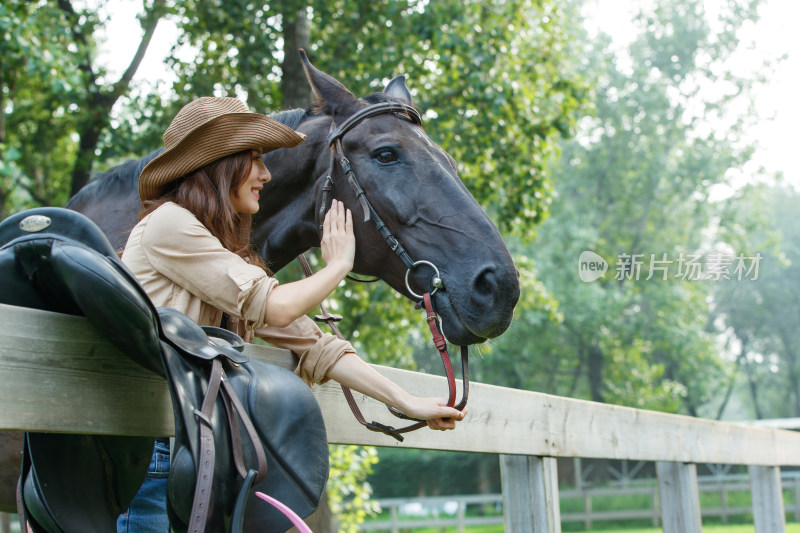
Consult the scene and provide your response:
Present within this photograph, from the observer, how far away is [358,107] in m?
2.60

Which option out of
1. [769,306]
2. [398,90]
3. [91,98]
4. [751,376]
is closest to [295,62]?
[91,98]

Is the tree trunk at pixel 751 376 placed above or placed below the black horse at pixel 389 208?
above

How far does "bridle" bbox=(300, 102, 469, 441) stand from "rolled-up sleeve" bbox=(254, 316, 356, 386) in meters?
0.12

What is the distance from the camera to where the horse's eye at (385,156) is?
93.4 inches

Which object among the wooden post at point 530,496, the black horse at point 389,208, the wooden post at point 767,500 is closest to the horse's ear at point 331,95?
the black horse at point 389,208

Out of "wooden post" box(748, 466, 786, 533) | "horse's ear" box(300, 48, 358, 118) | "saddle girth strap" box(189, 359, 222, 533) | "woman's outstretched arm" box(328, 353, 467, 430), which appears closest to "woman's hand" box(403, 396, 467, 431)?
"woman's outstretched arm" box(328, 353, 467, 430)

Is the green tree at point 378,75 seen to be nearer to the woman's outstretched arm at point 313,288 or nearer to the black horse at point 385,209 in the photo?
the black horse at point 385,209

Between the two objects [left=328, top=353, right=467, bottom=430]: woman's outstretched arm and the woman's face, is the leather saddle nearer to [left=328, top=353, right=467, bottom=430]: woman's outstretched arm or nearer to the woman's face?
[left=328, top=353, right=467, bottom=430]: woman's outstretched arm

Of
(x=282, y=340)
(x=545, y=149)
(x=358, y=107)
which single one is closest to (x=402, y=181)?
(x=358, y=107)

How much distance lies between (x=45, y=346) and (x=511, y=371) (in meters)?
23.1

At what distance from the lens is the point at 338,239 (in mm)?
2137

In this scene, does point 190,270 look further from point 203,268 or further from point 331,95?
point 331,95

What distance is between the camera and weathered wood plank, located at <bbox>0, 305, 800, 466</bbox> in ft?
4.35

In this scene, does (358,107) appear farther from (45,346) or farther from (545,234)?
(545,234)
